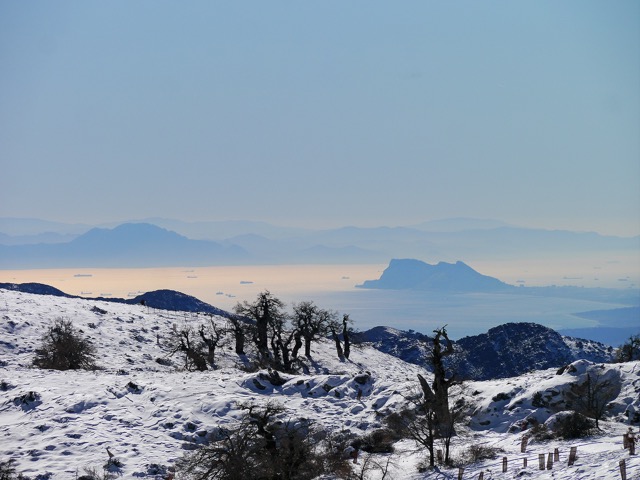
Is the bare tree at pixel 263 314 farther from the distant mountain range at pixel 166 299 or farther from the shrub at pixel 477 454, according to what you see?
the distant mountain range at pixel 166 299

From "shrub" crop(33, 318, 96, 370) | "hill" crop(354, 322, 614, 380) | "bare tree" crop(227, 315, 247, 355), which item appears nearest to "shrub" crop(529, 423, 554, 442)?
"bare tree" crop(227, 315, 247, 355)

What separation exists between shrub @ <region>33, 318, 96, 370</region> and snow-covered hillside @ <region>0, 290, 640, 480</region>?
5.66ft

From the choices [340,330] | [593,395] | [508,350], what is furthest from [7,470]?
[508,350]

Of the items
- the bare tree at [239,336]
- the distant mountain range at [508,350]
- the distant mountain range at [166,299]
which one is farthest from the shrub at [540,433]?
the distant mountain range at [166,299]

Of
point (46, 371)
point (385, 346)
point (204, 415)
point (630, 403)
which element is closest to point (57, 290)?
point (385, 346)

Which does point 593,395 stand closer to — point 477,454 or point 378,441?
point 477,454

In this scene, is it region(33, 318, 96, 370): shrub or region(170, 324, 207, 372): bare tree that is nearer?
region(33, 318, 96, 370): shrub

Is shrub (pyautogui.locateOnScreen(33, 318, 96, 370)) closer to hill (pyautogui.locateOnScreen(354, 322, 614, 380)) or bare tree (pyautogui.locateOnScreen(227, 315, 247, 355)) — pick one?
bare tree (pyautogui.locateOnScreen(227, 315, 247, 355))

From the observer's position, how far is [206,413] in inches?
1802

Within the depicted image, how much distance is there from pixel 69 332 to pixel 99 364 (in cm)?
697

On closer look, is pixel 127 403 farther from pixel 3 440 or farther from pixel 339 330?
pixel 339 330

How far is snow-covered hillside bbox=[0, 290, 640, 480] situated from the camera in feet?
122

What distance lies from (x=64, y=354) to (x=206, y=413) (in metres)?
21.8

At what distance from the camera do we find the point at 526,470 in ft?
115
